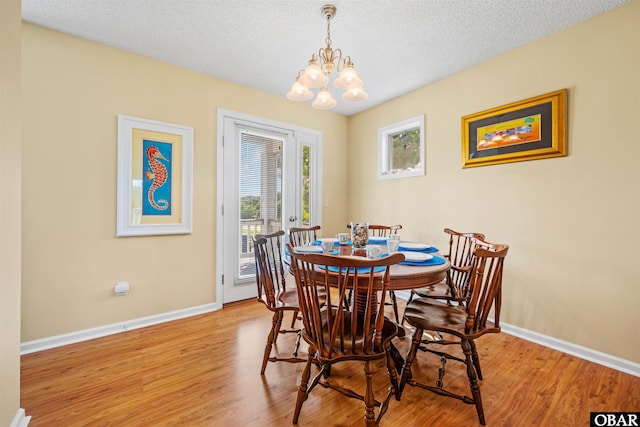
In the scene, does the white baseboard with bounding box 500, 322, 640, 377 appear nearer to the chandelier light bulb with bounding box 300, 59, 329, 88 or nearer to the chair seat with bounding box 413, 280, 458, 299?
the chair seat with bounding box 413, 280, 458, 299

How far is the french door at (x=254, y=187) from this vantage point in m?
3.20

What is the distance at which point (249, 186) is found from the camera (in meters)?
3.40

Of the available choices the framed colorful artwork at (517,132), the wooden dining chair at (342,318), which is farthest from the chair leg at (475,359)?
the framed colorful artwork at (517,132)

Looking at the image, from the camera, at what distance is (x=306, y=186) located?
3.91 meters

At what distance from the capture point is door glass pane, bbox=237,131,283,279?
336cm

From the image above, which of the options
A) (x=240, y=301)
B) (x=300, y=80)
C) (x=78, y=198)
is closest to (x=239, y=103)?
(x=300, y=80)

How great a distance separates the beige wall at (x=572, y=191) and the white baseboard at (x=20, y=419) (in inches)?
132

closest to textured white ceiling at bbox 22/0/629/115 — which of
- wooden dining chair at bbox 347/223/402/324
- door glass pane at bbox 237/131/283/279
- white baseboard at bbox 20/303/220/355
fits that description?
door glass pane at bbox 237/131/283/279

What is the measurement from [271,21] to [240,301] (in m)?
2.79

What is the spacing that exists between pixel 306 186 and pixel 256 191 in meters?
0.74

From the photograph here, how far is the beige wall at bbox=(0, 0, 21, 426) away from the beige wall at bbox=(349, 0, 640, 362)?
330 cm

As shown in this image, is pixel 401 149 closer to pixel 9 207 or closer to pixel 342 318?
pixel 342 318

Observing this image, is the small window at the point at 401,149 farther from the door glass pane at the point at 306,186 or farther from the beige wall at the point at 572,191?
the door glass pane at the point at 306,186

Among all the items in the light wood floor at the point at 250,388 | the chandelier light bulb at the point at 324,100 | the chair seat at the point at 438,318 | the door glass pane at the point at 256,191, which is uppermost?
the chandelier light bulb at the point at 324,100
